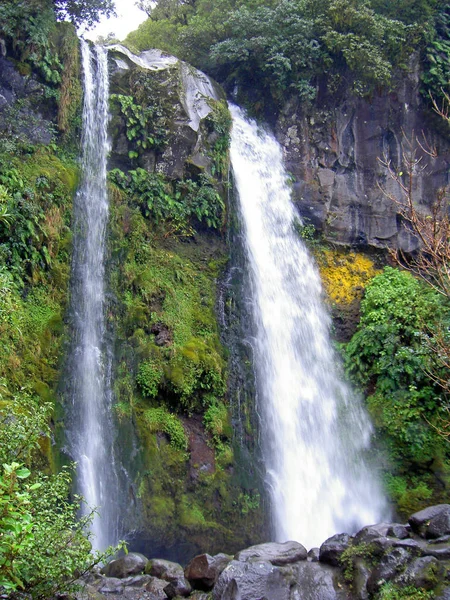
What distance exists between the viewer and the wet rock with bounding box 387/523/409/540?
6.73m

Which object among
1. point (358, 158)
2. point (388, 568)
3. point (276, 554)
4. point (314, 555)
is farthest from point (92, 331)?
point (358, 158)

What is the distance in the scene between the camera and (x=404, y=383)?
428 inches

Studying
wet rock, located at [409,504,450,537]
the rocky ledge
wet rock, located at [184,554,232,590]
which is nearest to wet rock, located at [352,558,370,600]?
the rocky ledge

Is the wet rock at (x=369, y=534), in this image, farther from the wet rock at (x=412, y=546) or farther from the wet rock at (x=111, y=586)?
the wet rock at (x=111, y=586)

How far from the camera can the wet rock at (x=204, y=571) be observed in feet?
21.0

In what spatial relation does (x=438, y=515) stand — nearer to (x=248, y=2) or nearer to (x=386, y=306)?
(x=386, y=306)

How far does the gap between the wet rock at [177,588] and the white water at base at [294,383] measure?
287cm

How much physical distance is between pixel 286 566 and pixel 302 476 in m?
3.28

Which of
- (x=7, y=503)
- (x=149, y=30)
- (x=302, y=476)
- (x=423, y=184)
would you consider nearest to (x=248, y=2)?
(x=149, y=30)

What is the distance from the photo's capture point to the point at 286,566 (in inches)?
257

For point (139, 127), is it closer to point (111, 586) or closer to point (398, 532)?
point (111, 586)

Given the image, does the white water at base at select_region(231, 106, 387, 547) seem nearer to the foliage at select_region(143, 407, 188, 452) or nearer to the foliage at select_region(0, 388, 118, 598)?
the foliage at select_region(143, 407, 188, 452)

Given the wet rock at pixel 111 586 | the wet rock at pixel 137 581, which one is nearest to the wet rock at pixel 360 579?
the wet rock at pixel 137 581

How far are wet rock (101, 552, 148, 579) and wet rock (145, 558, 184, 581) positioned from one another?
0.11 m
